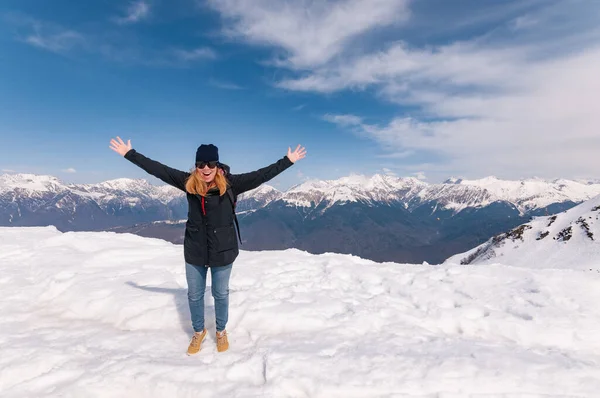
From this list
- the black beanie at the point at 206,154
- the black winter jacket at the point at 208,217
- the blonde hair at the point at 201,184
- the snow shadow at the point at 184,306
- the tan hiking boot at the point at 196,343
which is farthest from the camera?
the snow shadow at the point at 184,306

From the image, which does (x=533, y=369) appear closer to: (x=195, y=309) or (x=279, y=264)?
(x=195, y=309)

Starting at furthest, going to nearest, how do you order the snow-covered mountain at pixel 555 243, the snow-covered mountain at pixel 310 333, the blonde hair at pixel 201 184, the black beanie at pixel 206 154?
the snow-covered mountain at pixel 555 243
the blonde hair at pixel 201 184
the black beanie at pixel 206 154
the snow-covered mountain at pixel 310 333

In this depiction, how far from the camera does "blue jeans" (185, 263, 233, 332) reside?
614 cm

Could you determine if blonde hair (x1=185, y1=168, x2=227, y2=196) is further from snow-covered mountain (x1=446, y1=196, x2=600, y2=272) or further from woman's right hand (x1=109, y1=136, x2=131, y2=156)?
snow-covered mountain (x1=446, y1=196, x2=600, y2=272)

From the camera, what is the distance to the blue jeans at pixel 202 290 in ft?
20.1

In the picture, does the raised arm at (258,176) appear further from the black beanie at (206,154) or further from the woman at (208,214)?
the black beanie at (206,154)

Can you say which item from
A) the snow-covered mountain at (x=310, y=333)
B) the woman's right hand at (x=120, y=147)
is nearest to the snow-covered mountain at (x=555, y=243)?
the snow-covered mountain at (x=310, y=333)

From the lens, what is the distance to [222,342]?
242 inches

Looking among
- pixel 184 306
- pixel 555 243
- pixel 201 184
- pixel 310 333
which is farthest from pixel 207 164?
pixel 555 243

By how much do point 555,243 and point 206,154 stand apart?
2851 inches

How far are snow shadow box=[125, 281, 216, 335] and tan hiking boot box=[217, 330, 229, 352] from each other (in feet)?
3.49

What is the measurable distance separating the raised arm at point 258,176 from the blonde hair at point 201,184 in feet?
1.31

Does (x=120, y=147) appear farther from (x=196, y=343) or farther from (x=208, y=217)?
(x=196, y=343)

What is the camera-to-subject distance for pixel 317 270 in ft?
36.6
